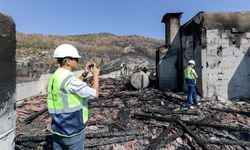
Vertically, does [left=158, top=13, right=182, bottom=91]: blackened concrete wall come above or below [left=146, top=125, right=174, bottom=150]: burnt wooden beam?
above

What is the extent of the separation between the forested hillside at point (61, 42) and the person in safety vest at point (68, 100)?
12.6 m

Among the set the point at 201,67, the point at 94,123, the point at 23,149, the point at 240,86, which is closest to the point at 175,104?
the point at 201,67

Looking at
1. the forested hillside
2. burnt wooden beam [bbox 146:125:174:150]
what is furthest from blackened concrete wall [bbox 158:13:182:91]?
burnt wooden beam [bbox 146:125:174:150]

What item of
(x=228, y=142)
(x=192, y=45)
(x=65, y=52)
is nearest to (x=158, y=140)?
(x=228, y=142)

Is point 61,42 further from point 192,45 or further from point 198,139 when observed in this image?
point 198,139

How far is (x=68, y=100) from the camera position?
3373 mm

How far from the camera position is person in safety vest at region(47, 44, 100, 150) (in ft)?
11.0

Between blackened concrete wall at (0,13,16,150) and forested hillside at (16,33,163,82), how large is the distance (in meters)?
12.7

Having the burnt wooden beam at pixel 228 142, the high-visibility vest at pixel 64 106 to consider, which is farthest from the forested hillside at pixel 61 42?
the high-visibility vest at pixel 64 106

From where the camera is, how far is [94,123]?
7824 mm

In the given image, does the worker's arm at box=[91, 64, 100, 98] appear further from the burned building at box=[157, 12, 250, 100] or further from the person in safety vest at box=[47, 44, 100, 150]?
the burned building at box=[157, 12, 250, 100]

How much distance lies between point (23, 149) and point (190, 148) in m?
3.67

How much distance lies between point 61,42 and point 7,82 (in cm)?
5336

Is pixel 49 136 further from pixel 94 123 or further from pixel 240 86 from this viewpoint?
pixel 240 86
